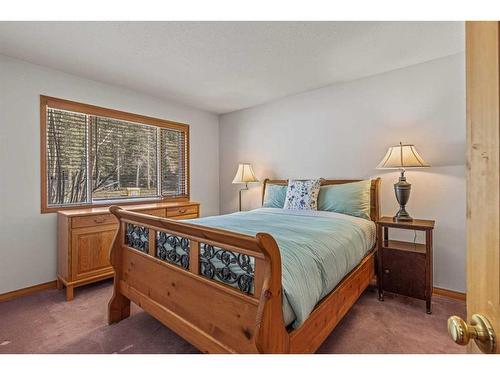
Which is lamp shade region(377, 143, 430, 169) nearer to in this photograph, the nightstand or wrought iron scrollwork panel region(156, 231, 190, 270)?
the nightstand

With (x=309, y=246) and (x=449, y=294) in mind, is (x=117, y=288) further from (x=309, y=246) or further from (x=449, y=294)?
(x=449, y=294)

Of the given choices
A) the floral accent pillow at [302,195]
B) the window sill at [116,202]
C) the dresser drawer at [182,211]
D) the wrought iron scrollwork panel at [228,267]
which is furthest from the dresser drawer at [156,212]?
the wrought iron scrollwork panel at [228,267]

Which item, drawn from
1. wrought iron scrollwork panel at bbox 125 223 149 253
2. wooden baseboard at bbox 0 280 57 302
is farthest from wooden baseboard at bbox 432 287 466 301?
wooden baseboard at bbox 0 280 57 302

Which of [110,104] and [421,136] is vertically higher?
[110,104]

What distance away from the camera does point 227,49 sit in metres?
2.26

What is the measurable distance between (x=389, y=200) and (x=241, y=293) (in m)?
2.30

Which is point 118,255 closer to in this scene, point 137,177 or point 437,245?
point 137,177

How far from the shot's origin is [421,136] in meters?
2.60

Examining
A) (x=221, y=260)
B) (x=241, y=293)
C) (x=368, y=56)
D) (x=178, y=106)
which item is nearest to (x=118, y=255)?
(x=221, y=260)

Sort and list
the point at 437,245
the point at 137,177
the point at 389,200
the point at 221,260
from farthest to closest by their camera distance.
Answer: the point at 137,177 < the point at 389,200 < the point at 437,245 < the point at 221,260

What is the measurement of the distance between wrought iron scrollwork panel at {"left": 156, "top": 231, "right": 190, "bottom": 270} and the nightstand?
1.83 meters

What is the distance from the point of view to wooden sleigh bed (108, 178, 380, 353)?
3.53 ft

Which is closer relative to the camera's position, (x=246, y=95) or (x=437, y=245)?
(x=437, y=245)

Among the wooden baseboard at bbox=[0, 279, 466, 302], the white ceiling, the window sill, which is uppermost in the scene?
the white ceiling
